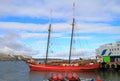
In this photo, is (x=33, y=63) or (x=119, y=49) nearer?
(x=119, y=49)

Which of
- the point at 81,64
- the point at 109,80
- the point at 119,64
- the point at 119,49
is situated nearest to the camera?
the point at 109,80

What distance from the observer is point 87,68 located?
10212 centimetres

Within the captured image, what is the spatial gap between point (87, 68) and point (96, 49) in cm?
1087

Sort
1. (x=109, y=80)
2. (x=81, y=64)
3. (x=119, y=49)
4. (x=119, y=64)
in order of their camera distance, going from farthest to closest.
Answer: (x=81, y=64), (x=119, y=49), (x=119, y=64), (x=109, y=80)

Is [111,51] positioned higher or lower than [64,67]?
higher

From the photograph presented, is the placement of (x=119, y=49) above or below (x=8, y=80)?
above

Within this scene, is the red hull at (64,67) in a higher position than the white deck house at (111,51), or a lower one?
lower

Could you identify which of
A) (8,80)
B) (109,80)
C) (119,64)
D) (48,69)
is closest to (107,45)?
(119,64)

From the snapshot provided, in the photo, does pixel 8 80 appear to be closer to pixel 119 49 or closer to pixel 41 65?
pixel 41 65

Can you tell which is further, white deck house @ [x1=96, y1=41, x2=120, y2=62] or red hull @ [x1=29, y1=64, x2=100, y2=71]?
red hull @ [x1=29, y1=64, x2=100, y2=71]

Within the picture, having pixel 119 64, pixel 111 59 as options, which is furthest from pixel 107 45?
pixel 119 64

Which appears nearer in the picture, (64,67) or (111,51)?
(111,51)

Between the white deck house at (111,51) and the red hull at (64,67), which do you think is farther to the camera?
the red hull at (64,67)

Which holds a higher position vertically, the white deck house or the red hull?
the white deck house
